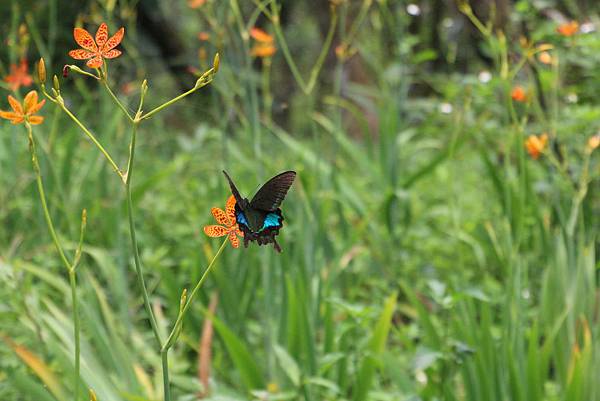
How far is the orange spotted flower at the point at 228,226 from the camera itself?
0.79m

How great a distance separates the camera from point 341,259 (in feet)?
6.60

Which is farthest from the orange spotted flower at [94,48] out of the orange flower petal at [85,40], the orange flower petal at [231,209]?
the orange flower petal at [231,209]

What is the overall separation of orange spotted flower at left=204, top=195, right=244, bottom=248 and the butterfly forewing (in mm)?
34

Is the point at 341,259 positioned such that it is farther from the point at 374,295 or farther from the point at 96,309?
the point at 96,309

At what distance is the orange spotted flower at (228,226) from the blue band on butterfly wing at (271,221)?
0.04m

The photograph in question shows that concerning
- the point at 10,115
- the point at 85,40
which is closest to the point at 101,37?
the point at 85,40

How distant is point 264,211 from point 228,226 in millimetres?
59

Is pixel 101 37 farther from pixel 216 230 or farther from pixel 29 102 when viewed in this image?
pixel 216 230

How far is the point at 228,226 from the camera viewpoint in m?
0.82

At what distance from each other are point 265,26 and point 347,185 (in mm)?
3536

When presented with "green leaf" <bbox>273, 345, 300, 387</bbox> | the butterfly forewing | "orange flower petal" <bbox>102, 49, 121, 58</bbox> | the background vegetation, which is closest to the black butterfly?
the butterfly forewing

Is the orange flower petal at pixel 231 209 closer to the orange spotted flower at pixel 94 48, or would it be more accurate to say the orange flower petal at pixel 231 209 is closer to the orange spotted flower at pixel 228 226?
Result: the orange spotted flower at pixel 228 226

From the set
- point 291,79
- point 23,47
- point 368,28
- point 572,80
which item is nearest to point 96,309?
point 23,47

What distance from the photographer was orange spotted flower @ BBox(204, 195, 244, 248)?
794mm
